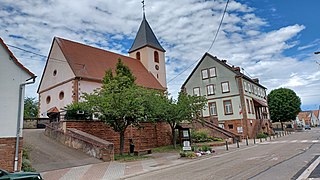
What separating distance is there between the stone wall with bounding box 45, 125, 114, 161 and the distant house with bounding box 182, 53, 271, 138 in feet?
68.6

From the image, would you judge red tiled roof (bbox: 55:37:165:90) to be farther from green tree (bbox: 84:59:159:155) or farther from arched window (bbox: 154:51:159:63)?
green tree (bbox: 84:59:159:155)

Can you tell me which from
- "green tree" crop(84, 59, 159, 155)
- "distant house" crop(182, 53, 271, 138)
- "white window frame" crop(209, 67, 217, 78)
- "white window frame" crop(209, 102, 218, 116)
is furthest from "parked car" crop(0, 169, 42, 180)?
"white window frame" crop(209, 67, 217, 78)

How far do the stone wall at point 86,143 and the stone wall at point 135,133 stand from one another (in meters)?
0.93

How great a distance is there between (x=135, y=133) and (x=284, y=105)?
44301mm

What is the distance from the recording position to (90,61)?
33.2 m

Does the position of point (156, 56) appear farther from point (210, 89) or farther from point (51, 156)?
point (51, 156)

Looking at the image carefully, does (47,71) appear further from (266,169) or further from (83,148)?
(266,169)

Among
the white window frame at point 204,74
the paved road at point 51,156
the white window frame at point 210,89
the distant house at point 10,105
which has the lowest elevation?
the paved road at point 51,156

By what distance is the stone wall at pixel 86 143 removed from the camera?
52.7ft

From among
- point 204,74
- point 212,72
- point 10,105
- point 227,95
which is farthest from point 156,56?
point 10,105

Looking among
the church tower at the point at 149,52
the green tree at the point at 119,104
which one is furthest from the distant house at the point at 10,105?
the church tower at the point at 149,52

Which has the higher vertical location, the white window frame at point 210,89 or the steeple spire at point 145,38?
the steeple spire at point 145,38

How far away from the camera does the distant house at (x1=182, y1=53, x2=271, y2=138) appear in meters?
36.1

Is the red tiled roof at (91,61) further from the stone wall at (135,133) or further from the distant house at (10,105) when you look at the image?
the distant house at (10,105)
